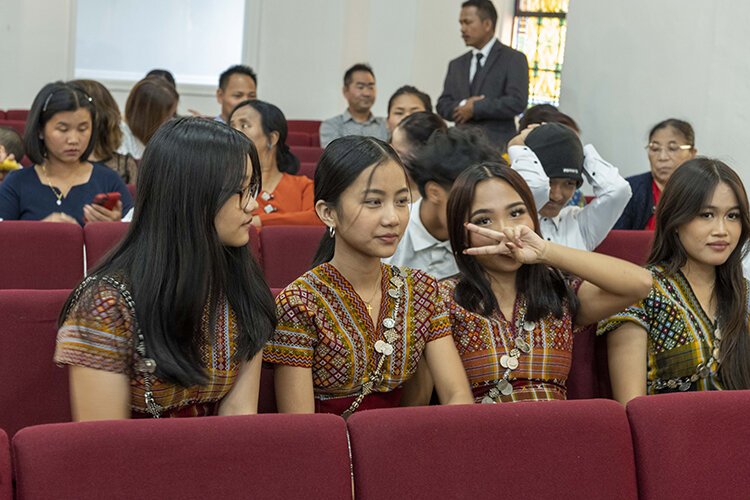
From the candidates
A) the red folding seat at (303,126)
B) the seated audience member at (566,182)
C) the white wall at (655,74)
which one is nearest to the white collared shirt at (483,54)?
the white wall at (655,74)

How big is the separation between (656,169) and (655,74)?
140 centimetres

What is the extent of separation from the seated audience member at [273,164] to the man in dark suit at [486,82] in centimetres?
226

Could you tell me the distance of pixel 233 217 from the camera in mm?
2191

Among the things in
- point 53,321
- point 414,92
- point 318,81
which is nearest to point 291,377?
point 53,321

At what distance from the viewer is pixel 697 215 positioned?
2.77 meters

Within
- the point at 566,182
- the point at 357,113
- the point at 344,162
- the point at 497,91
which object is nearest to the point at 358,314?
the point at 344,162

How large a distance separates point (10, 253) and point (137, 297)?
60.4 inches

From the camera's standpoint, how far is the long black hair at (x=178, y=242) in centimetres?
210

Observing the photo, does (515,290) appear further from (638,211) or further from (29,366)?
(638,211)

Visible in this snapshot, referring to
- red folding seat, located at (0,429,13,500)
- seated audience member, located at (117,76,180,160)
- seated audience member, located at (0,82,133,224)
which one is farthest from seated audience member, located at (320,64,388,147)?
red folding seat, located at (0,429,13,500)

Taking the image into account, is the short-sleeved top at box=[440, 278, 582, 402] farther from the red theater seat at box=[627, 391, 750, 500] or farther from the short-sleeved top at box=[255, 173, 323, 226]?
the short-sleeved top at box=[255, 173, 323, 226]

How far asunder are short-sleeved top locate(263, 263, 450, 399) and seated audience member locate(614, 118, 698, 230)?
2577 mm

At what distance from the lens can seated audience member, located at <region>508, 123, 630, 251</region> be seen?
10.8 ft

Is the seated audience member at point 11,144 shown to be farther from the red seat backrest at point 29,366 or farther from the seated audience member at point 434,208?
the red seat backrest at point 29,366
